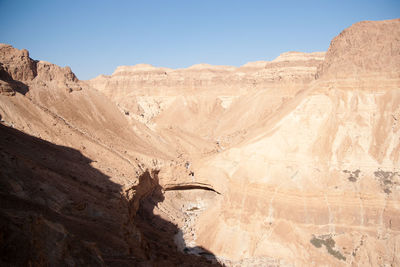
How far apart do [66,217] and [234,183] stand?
A: 41.3 ft

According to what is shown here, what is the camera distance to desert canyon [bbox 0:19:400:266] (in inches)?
567

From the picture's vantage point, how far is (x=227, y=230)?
71.7 feet

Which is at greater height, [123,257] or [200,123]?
[200,123]

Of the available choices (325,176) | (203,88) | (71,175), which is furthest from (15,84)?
(203,88)

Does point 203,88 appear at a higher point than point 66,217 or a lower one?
higher

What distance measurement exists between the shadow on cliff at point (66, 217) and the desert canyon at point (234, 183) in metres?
0.06

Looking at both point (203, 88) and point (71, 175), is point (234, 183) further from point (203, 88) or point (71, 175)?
point (203, 88)

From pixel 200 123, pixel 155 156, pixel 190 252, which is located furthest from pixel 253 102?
pixel 190 252

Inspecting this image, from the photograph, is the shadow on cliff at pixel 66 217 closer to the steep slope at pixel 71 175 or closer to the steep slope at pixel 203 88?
the steep slope at pixel 71 175

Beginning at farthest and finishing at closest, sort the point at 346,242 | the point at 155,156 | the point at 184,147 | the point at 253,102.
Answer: the point at 253,102, the point at 184,147, the point at 155,156, the point at 346,242

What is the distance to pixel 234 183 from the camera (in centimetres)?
2366

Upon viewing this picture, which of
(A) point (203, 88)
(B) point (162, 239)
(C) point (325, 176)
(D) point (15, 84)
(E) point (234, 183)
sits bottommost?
(B) point (162, 239)

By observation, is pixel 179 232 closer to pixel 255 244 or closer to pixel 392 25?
pixel 255 244

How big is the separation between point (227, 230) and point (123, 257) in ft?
34.5
